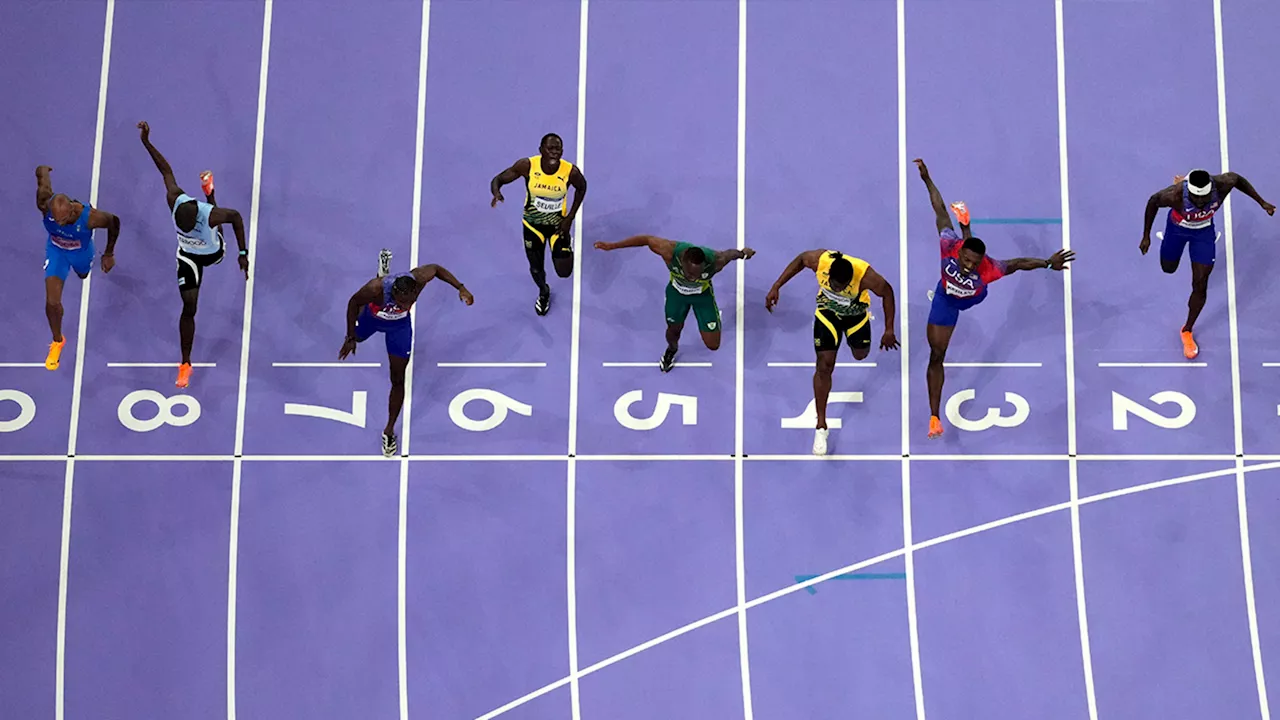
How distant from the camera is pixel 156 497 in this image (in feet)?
38.0

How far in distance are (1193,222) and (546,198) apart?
5405mm

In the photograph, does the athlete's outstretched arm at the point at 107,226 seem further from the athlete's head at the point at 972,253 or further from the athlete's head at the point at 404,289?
the athlete's head at the point at 972,253

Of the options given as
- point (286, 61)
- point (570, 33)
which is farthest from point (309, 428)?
point (570, 33)

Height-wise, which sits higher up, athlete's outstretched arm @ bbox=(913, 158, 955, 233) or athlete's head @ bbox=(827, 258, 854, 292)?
athlete's outstretched arm @ bbox=(913, 158, 955, 233)

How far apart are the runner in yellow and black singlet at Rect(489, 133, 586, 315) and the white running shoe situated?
8.71 ft

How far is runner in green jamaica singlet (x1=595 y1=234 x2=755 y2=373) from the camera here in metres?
10.4

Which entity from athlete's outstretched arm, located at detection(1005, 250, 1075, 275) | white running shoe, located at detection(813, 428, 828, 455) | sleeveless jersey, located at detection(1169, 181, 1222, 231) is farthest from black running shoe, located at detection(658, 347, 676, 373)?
sleeveless jersey, located at detection(1169, 181, 1222, 231)

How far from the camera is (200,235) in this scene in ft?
36.5

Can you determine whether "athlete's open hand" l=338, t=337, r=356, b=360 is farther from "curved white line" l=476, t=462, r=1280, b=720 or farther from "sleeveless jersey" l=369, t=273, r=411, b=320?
"curved white line" l=476, t=462, r=1280, b=720

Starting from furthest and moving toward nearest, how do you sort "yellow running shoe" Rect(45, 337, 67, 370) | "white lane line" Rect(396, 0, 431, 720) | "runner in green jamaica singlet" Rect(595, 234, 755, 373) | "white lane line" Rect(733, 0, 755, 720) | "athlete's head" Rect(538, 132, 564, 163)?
"yellow running shoe" Rect(45, 337, 67, 370)
"white lane line" Rect(396, 0, 431, 720)
"white lane line" Rect(733, 0, 755, 720)
"athlete's head" Rect(538, 132, 564, 163)
"runner in green jamaica singlet" Rect(595, 234, 755, 373)

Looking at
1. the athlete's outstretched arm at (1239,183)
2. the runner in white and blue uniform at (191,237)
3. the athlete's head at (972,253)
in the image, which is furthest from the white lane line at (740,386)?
the runner in white and blue uniform at (191,237)

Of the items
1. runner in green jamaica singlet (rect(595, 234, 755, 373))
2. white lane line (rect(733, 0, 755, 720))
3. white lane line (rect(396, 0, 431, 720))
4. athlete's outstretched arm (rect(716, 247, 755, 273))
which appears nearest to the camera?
runner in green jamaica singlet (rect(595, 234, 755, 373))

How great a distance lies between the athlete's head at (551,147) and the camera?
35.8 feet

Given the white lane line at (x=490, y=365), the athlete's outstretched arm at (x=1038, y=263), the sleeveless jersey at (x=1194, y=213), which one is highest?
the sleeveless jersey at (x=1194, y=213)
